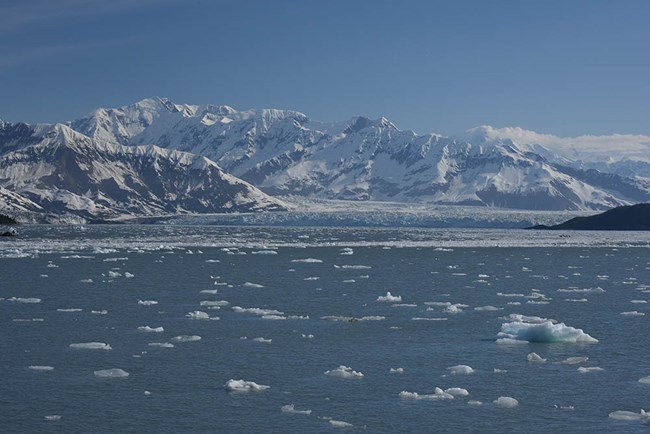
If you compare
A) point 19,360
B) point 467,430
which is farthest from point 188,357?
point 467,430

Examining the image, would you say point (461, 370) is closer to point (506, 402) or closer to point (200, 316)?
point (506, 402)

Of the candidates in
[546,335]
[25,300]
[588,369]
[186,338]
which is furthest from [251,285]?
[588,369]

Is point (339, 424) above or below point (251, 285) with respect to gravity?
below

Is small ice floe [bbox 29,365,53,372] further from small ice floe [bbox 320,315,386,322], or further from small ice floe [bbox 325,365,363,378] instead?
small ice floe [bbox 320,315,386,322]

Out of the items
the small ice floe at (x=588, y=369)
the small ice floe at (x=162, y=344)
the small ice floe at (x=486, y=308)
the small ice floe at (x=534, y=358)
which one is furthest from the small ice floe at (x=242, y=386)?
the small ice floe at (x=486, y=308)

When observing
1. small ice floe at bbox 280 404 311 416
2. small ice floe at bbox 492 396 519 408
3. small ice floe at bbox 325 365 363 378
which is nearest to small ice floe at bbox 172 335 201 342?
small ice floe at bbox 325 365 363 378

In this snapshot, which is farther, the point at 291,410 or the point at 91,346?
the point at 91,346

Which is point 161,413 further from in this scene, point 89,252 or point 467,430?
point 89,252

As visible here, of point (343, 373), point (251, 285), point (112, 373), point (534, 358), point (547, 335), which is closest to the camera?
point (112, 373)
